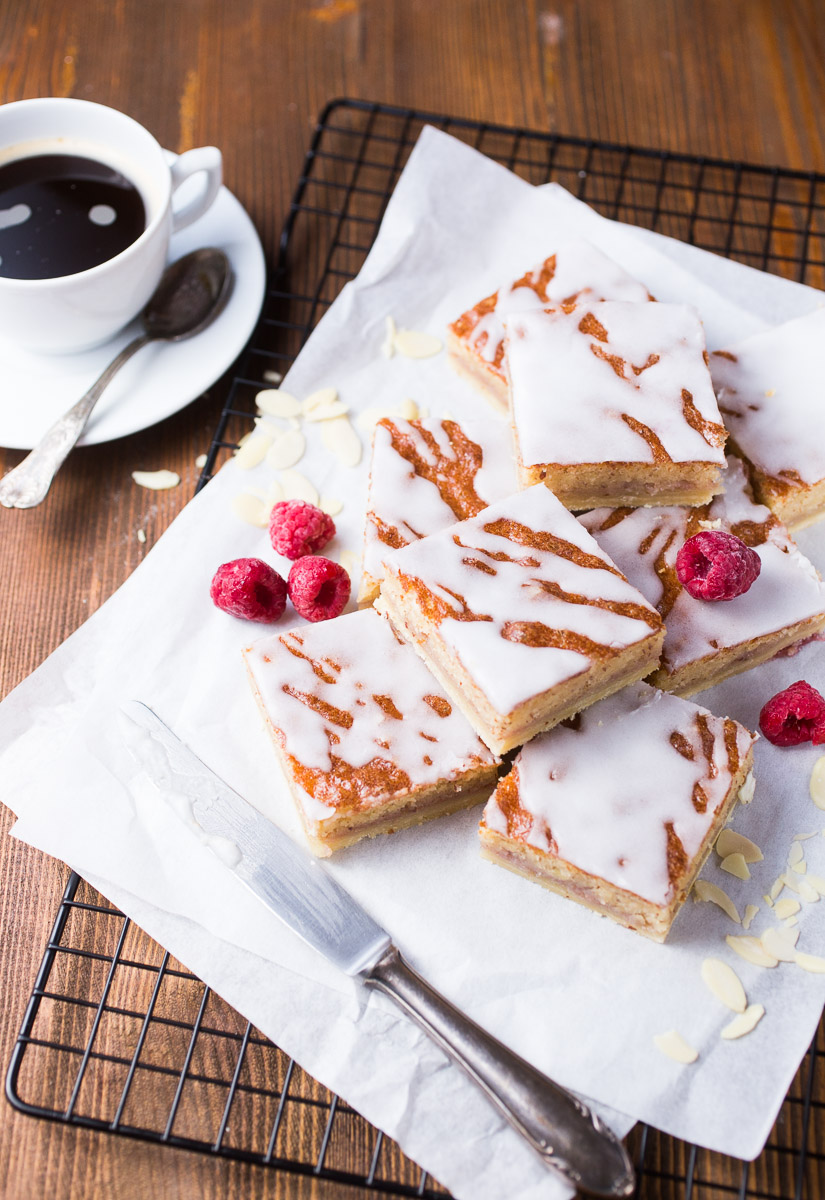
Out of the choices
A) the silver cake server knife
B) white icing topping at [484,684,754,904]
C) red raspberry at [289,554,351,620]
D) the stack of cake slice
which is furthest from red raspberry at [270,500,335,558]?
white icing topping at [484,684,754,904]

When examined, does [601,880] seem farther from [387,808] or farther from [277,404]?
[277,404]

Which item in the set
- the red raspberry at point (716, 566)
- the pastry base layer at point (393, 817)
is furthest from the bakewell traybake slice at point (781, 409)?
the pastry base layer at point (393, 817)

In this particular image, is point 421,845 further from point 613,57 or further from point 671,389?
point 613,57

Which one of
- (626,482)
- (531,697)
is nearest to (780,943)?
(531,697)

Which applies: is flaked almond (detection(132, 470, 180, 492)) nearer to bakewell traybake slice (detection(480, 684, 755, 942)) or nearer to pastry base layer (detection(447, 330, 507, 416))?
pastry base layer (detection(447, 330, 507, 416))

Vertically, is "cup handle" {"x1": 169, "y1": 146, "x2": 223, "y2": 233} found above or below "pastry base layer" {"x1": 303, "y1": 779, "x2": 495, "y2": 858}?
above

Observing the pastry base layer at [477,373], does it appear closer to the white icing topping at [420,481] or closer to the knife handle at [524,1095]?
the white icing topping at [420,481]
